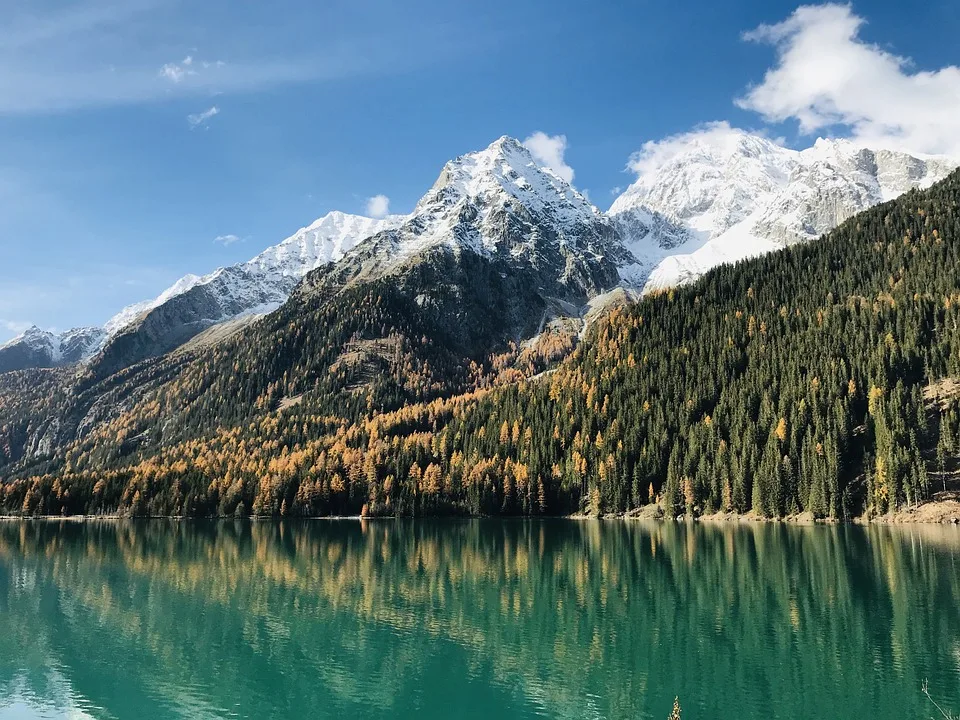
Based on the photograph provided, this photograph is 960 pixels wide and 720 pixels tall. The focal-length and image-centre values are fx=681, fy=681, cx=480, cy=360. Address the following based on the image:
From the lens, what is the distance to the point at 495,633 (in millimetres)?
49000

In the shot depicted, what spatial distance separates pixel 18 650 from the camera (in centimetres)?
4797

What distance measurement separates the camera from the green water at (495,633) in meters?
36.0

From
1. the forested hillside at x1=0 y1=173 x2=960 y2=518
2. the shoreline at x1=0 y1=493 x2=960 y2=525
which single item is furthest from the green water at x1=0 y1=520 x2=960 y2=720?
the forested hillside at x1=0 y1=173 x2=960 y2=518

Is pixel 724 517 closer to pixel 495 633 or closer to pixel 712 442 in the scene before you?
pixel 712 442

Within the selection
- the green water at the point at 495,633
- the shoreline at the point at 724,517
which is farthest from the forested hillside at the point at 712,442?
the green water at the point at 495,633

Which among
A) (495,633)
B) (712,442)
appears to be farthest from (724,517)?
(495,633)

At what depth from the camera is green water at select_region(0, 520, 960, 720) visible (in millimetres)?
36031

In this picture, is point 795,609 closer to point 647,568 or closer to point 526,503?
point 647,568

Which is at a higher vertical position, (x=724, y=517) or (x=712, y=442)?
(x=712, y=442)

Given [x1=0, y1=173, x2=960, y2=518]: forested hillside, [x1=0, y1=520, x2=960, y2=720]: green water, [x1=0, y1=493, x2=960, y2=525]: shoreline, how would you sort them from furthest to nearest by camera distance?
[x1=0, y1=173, x2=960, y2=518]: forested hillside, [x1=0, y1=493, x2=960, y2=525]: shoreline, [x1=0, y1=520, x2=960, y2=720]: green water

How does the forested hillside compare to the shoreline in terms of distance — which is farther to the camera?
the forested hillside

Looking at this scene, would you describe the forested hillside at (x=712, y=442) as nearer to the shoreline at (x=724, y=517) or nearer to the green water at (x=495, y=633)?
the shoreline at (x=724, y=517)

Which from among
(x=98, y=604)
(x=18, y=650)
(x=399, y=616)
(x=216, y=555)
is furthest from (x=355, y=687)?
(x=216, y=555)

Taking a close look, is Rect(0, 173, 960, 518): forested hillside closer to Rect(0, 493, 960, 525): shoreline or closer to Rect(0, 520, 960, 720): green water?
Rect(0, 493, 960, 525): shoreline
